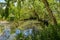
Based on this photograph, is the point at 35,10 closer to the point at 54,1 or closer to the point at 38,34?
the point at 54,1

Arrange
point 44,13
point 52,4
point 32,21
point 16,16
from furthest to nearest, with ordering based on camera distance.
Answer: point 32,21
point 44,13
point 52,4
point 16,16

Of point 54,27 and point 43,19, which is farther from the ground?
point 54,27

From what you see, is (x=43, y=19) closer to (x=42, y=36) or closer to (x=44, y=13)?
(x=44, y=13)

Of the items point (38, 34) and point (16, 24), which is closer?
point (38, 34)

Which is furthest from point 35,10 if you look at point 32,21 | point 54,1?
point 32,21

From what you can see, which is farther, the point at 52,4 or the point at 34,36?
the point at 52,4

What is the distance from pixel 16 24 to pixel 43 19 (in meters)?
0.85

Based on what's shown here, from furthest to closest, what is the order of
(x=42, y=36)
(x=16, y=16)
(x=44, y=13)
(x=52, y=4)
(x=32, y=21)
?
1. (x=32, y=21)
2. (x=44, y=13)
3. (x=52, y=4)
4. (x=16, y=16)
5. (x=42, y=36)

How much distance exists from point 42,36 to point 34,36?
0.22 m

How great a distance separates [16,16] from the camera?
4527mm

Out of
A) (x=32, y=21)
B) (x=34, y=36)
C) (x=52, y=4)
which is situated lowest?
(x=32, y=21)

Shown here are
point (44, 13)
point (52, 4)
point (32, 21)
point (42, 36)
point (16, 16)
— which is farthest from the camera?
point (32, 21)

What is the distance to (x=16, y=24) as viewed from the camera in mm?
5137

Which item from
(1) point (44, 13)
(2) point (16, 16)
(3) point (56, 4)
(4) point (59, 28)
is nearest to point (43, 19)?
(1) point (44, 13)
